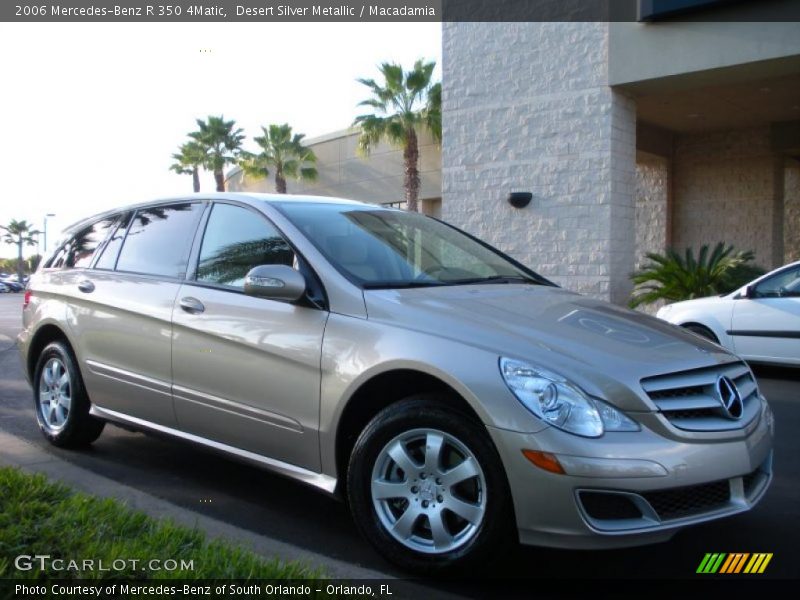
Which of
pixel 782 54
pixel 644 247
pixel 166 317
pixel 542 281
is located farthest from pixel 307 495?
pixel 644 247

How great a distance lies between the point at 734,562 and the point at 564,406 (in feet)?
3.99

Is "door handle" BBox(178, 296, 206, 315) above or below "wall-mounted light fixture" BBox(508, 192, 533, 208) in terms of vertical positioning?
below

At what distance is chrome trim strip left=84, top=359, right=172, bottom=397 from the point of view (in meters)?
4.36

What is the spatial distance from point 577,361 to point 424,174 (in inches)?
859

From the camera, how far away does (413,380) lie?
341 centimetres

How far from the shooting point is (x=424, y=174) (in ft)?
80.4

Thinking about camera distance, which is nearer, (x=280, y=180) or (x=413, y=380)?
(x=413, y=380)

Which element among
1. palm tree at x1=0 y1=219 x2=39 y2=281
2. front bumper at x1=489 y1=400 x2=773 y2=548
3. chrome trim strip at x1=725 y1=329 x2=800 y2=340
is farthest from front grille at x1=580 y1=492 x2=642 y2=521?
palm tree at x1=0 y1=219 x2=39 y2=281

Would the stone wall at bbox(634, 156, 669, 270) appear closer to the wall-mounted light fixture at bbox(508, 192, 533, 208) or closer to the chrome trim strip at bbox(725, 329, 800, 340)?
the wall-mounted light fixture at bbox(508, 192, 533, 208)

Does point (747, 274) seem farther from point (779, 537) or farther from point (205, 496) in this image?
point (205, 496)

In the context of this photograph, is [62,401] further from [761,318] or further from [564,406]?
[761,318]

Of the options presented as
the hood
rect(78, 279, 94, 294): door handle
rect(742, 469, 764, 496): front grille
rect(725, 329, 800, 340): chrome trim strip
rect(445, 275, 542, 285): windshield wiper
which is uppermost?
rect(445, 275, 542, 285): windshield wiper

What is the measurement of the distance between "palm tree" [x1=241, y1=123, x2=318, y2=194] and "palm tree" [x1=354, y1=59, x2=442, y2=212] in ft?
17.5

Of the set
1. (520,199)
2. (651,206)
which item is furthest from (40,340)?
(651,206)
